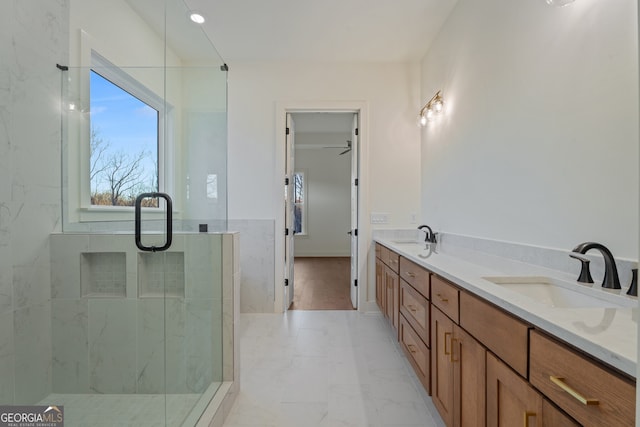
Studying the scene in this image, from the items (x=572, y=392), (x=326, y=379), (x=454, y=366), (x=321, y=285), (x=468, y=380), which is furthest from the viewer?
(x=321, y=285)

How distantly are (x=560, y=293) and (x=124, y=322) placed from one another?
7.25 feet

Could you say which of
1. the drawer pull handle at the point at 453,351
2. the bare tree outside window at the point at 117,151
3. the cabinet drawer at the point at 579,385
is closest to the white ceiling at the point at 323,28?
the bare tree outside window at the point at 117,151

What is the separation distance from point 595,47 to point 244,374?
2.61 m

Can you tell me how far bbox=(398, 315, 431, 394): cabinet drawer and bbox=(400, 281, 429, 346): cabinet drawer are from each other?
0.05m

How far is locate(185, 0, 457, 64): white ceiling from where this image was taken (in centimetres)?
243

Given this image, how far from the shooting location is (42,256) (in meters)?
1.63

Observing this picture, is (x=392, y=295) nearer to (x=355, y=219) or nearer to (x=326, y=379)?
(x=326, y=379)

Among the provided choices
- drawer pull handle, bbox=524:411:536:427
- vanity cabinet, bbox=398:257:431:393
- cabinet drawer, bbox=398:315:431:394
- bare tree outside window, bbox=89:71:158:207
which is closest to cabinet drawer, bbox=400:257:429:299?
vanity cabinet, bbox=398:257:431:393

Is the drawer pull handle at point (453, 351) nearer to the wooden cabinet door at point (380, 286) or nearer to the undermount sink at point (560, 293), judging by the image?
the undermount sink at point (560, 293)

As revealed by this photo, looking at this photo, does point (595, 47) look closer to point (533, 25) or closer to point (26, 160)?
point (533, 25)

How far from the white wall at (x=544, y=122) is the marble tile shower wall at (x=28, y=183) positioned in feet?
8.61

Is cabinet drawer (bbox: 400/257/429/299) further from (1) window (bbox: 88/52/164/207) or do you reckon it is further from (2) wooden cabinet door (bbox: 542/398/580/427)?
(1) window (bbox: 88/52/164/207)

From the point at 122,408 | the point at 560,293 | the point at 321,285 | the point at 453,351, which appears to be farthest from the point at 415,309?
the point at 321,285

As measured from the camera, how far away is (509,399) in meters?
0.92
